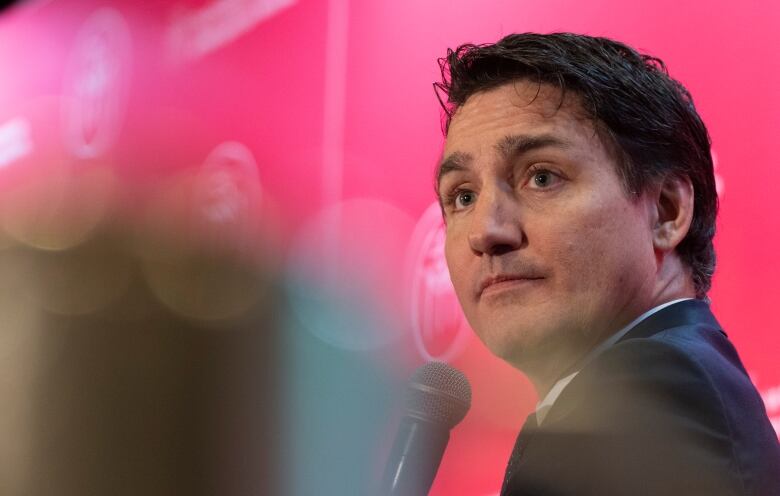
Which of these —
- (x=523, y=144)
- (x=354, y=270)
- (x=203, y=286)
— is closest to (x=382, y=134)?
(x=354, y=270)

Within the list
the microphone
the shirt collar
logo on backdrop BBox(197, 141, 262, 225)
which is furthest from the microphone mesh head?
logo on backdrop BBox(197, 141, 262, 225)

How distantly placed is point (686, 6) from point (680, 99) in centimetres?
56

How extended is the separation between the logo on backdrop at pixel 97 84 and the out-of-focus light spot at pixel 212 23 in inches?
13.8

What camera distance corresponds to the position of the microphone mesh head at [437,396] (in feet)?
4.05

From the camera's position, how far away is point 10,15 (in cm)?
473

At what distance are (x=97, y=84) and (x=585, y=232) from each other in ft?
10.2

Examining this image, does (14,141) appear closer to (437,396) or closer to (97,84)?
(97,84)

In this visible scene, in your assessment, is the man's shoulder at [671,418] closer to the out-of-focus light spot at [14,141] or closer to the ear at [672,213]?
the ear at [672,213]

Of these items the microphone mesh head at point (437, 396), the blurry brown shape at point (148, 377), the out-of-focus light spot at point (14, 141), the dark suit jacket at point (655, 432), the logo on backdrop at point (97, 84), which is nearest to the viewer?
the blurry brown shape at point (148, 377)

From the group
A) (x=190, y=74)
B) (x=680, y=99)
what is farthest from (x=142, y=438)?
(x=190, y=74)

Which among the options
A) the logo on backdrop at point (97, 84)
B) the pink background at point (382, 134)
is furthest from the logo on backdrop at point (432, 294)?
the logo on backdrop at point (97, 84)

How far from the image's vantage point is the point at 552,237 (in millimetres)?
1293

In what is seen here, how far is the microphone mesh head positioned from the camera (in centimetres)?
124

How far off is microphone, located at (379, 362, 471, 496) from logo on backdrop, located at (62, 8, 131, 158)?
2737 mm
